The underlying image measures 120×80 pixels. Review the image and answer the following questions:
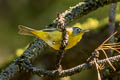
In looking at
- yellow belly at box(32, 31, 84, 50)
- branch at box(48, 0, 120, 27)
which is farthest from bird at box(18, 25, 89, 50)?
branch at box(48, 0, 120, 27)

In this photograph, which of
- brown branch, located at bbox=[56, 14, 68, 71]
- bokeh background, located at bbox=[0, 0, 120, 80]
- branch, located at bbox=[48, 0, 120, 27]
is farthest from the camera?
bokeh background, located at bbox=[0, 0, 120, 80]

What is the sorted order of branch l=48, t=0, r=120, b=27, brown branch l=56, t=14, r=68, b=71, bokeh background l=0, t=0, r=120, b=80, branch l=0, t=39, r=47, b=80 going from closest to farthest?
brown branch l=56, t=14, r=68, b=71, branch l=0, t=39, r=47, b=80, branch l=48, t=0, r=120, b=27, bokeh background l=0, t=0, r=120, b=80

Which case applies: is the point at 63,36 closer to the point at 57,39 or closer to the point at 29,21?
the point at 57,39

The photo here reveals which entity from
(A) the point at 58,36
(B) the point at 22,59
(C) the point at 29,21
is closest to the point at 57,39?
(A) the point at 58,36

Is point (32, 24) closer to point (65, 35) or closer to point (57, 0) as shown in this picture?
point (57, 0)

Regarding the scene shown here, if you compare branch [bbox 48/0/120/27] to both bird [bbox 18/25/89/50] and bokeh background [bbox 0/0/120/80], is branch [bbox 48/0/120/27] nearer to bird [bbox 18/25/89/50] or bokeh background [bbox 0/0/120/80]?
bird [bbox 18/25/89/50]

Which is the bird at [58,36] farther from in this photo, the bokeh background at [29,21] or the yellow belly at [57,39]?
the bokeh background at [29,21]

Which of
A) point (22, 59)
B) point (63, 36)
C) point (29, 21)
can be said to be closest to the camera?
point (63, 36)

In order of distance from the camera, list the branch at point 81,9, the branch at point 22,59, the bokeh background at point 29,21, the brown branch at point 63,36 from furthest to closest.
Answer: the bokeh background at point 29,21
the branch at point 81,9
the branch at point 22,59
the brown branch at point 63,36

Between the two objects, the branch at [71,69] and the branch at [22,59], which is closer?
the branch at [71,69]

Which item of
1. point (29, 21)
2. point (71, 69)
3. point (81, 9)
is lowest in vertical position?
point (71, 69)

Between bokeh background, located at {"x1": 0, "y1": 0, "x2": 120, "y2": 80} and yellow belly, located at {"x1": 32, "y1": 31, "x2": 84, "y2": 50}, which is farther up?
bokeh background, located at {"x1": 0, "y1": 0, "x2": 120, "y2": 80}

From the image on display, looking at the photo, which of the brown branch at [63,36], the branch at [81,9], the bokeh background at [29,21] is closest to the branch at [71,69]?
the brown branch at [63,36]
